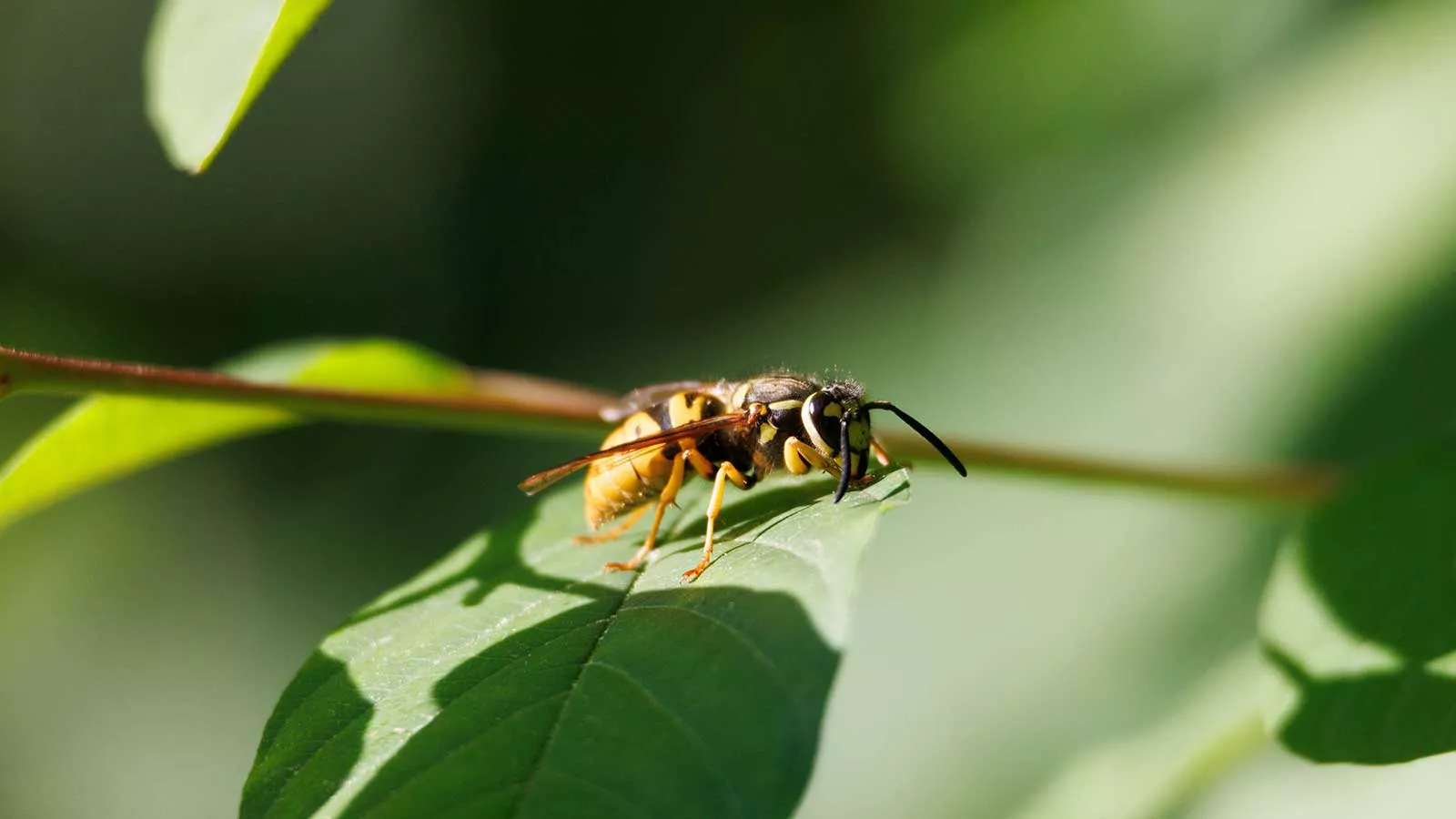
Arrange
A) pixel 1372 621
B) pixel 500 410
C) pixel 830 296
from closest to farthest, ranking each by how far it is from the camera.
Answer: pixel 1372 621 < pixel 500 410 < pixel 830 296

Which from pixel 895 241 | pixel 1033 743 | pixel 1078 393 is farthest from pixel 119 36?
pixel 1033 743

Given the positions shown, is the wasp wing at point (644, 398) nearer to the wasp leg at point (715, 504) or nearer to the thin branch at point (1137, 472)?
the wasp leg at point (715, 504)

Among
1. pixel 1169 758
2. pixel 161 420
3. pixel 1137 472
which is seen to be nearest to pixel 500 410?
pixel 161 420

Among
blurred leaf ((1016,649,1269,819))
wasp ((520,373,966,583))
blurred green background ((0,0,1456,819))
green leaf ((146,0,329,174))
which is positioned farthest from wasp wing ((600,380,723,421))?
blurred leaf ((1016,649,1269,819))

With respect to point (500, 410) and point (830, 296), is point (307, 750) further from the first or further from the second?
point (830, 296)

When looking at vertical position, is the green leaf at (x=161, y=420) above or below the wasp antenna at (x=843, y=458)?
above

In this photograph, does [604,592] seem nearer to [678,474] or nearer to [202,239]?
[678,474]

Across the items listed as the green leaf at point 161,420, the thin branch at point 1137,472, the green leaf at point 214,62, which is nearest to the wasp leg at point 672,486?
the thin branch at point 1137,472
